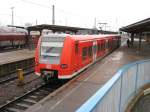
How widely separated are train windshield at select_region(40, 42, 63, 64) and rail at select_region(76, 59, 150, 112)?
13.9 feet

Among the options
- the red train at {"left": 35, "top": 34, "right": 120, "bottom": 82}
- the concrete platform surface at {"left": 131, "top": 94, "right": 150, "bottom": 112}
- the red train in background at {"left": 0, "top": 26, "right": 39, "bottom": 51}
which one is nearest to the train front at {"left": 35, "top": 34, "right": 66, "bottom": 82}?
the red train at {"left": 35, "top": 34, "right": 120, "bottom": 82}

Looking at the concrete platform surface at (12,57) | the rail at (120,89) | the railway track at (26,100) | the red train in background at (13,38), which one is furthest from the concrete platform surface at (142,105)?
Answer: the red train in background at (13,38)

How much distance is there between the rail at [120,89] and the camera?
4336mm

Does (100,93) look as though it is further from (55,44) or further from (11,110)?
(55,44)

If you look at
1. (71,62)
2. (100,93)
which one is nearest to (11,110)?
(71,62)

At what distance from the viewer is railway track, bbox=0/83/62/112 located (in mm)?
9539

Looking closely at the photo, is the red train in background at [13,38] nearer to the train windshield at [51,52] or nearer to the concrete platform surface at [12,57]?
the concrete platform surface at [12,57]

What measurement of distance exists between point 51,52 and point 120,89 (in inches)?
238

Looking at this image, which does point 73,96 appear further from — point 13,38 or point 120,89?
point 13,38

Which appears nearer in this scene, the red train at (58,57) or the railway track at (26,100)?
the railway track at (26,100)

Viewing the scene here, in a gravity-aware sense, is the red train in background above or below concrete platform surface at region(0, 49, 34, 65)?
above

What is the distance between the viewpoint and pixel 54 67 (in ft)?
40.3

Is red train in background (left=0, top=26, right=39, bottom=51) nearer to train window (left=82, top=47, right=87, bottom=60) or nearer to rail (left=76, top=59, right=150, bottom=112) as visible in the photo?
train window (left=82, top=47, right=87, bottom=60)

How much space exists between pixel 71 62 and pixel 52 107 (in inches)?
160
